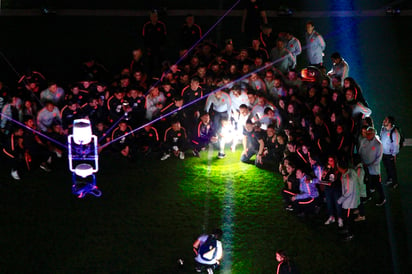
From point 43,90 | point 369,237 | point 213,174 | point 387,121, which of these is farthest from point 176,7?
point 369,237

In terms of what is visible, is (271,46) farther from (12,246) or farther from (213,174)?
(12,246)

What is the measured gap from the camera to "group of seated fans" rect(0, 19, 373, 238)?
17.1m

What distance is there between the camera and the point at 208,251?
43.9ft

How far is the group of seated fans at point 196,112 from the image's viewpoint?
1714 centimetres

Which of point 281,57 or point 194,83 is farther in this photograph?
point 281,57

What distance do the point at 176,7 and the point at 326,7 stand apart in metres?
5.12

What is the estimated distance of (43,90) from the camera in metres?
19.4

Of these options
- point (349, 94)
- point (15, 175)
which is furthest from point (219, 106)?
point (15, 175)

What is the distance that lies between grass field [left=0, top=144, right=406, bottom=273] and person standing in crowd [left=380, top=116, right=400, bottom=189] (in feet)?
2.84

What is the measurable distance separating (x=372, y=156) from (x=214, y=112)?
4.77m

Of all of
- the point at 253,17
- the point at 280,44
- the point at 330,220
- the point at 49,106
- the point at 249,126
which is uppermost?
the point at 253,17

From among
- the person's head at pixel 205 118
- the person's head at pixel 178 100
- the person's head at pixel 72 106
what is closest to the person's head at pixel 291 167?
the person's head at pixel 205 118

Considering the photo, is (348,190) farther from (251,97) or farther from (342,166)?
(251,97)

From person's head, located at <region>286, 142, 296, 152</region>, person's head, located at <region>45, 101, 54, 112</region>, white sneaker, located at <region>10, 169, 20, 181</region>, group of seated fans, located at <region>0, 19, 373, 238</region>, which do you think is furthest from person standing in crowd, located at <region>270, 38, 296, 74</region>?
white sneaker, located at <region>10, 169, 20, 181</region>
